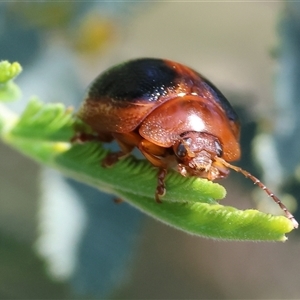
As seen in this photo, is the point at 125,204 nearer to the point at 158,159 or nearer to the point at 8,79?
the point at 158,159

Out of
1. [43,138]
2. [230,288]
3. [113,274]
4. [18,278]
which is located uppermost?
[43,138]

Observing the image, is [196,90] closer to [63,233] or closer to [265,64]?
[63,233]

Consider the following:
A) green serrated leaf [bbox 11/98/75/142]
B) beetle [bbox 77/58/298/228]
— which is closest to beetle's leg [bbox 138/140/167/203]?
beetle [bbox 77/58/298/228]

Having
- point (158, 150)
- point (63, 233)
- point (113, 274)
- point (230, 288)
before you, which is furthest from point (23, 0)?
point (230, 288)

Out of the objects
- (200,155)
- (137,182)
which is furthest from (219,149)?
(137,182)

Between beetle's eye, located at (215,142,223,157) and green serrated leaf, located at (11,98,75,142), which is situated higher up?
beetle's eye, located at (215,142,223,157)

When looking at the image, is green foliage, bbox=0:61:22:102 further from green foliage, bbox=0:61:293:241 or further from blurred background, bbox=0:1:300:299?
blurred background, bbox=0:1:300:299
